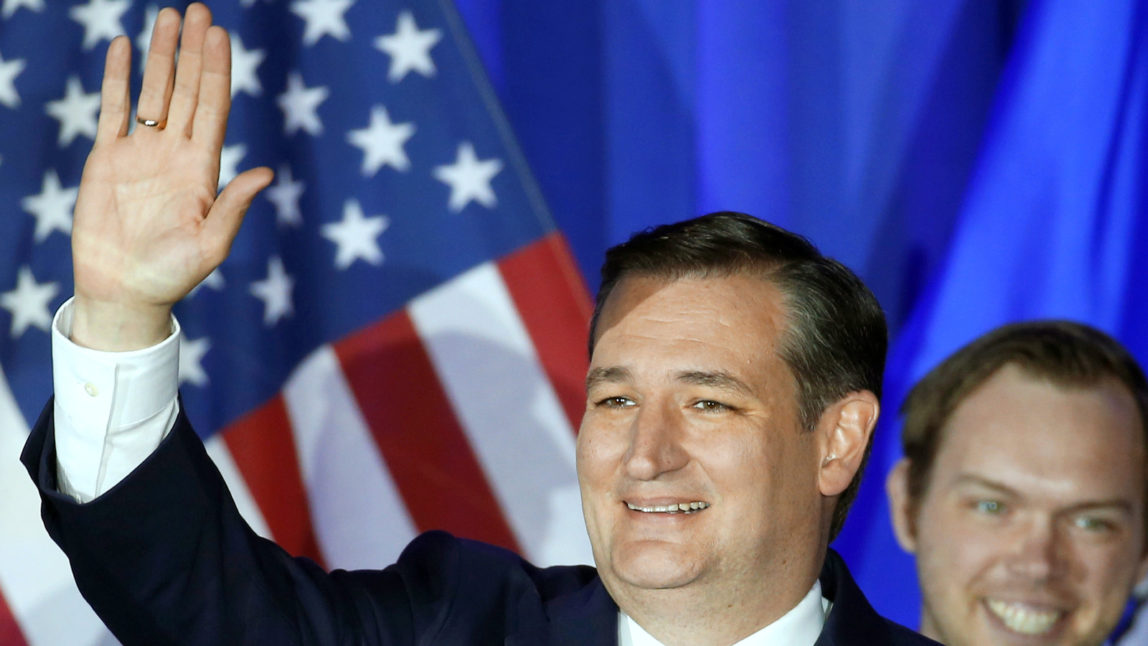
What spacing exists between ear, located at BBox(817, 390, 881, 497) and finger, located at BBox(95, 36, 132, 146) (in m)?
1.09

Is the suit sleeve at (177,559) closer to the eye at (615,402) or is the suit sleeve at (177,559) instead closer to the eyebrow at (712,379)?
the eye at (615,402)

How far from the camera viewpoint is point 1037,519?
2.89 meters

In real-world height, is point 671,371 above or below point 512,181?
below

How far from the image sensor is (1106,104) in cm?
312

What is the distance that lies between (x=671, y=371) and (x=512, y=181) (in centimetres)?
119

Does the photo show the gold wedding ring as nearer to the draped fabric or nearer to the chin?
the chin

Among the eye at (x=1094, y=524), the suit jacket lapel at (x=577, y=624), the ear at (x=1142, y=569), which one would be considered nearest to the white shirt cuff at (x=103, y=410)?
the suit jacket lapel at (x=577, y=624)

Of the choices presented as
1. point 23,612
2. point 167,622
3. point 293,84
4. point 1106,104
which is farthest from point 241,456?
point 1106,104

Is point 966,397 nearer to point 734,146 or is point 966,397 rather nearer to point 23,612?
point 734,146

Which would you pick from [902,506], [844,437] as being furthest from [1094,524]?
[844,437]

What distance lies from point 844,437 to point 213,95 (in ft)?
3.46

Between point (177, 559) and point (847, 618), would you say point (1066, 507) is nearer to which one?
point (847, 618)

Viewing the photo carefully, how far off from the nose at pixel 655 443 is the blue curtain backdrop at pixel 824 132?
1.26 meters

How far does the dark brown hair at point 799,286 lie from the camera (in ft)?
6.97
